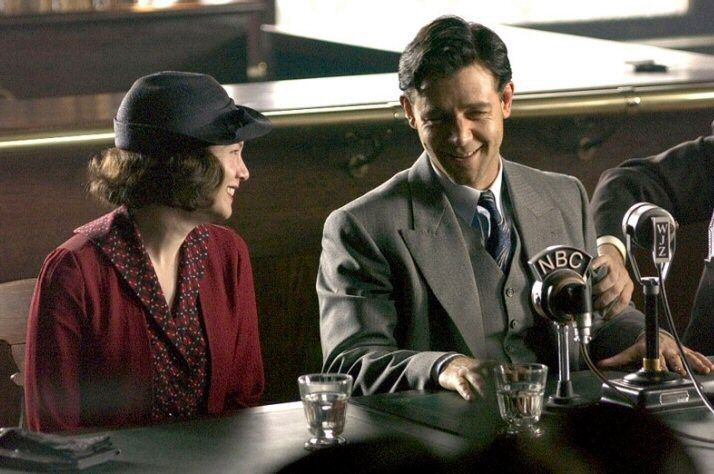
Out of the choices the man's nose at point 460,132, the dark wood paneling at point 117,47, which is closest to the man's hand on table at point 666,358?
the man's nose at point 460,132

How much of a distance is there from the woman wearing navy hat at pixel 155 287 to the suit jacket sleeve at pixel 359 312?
0.19 meters

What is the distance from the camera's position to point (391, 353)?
207 cm

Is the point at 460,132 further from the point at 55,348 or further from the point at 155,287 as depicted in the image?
the point at 55,348

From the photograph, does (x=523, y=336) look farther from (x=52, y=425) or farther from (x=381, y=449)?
(x=381, y=449)

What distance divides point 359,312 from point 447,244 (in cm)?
23

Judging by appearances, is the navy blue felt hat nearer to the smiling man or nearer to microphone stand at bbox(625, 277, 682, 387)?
the smiling man

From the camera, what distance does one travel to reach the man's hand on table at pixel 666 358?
1990mm

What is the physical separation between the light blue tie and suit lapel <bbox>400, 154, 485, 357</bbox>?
0.07 m

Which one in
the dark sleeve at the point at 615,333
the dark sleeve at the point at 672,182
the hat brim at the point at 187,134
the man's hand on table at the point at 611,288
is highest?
the hat brim at the point at 187,134

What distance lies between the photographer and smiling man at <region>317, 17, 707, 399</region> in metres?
2.18

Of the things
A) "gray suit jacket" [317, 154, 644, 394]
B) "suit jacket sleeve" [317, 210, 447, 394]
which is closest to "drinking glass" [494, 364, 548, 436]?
"suit jacket sleeve" [317, 210, 447, 394]

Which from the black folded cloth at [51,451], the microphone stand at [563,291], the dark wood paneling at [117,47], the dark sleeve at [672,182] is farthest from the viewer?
the dark wood paneling at [117,47]

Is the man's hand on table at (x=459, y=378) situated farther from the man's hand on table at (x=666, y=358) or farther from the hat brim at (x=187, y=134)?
the hat brim at (x=187, y=134)

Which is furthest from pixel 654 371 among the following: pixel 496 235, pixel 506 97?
pixel 506 97
